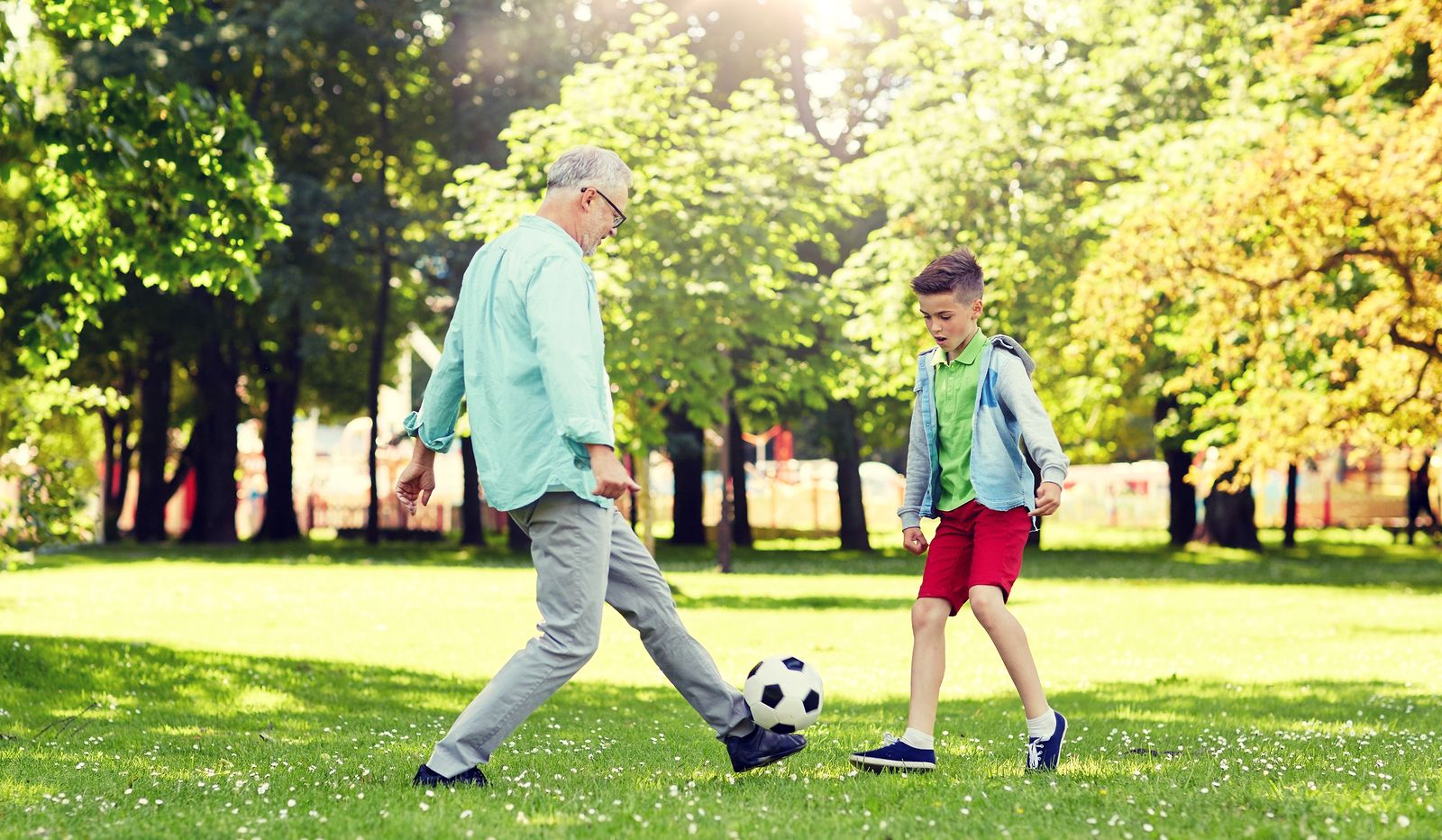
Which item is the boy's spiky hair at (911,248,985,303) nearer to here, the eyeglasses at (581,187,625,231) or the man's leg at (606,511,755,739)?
the eyeglasses at (581,187,625,231)

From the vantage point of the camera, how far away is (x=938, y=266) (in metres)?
5.79

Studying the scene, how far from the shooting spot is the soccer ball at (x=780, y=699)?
5621mm

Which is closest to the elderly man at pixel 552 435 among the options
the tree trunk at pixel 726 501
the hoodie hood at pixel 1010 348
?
the hoodie hood at pixel 1010 348

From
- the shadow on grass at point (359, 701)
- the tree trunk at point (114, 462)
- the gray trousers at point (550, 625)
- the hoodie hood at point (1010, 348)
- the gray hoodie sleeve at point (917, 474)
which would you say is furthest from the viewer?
the tree trunk at point (114, 462)

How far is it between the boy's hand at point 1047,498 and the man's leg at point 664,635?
1271mm

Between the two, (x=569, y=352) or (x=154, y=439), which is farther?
(x=154, y=439)

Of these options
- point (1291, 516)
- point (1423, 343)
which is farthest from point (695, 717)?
point (1291, 516)

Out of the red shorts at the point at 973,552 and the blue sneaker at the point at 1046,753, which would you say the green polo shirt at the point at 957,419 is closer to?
the red shorts at the point at 973,552

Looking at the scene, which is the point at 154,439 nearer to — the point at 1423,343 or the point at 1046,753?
the point at 1423,343

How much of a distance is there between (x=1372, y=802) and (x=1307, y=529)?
158ft

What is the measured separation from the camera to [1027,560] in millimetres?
32062

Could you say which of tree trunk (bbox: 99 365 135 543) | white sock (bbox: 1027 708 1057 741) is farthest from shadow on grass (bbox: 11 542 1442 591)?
white sock (bbox: 1027 708 1057 741)

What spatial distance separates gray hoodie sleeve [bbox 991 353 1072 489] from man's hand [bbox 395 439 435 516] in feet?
7.10

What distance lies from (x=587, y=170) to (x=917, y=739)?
7.96 feet
